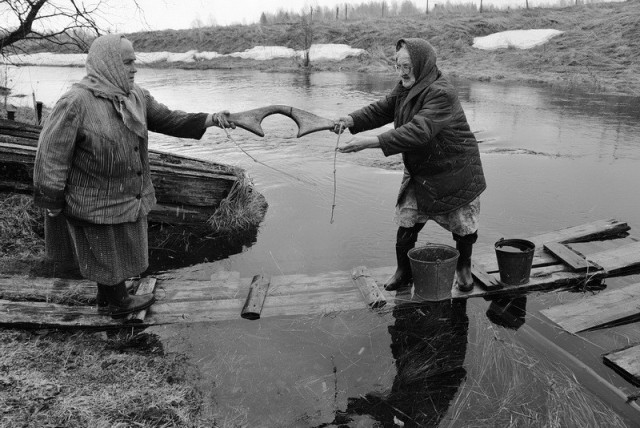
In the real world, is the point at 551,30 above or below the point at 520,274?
above

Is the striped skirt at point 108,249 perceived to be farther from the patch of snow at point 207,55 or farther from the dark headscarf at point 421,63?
the patch of snow at point 207,55

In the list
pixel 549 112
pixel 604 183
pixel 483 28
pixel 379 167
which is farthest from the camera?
pixel 483 28

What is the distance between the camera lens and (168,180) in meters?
6.48

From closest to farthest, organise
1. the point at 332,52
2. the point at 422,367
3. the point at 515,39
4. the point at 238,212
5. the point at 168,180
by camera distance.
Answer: the point at 422,367 < the point at 168,180 < the point at 238,212 < the point at 515,39 < the point at 332,52

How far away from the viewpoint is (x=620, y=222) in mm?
6473

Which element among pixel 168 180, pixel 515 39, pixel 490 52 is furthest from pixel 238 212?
pixel 515 39

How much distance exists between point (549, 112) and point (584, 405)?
13.9 meters

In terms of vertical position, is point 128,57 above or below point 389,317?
above

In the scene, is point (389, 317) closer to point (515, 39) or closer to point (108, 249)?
point (108, 249)

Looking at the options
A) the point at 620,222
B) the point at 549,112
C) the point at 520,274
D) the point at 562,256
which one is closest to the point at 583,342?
the point at 520,274

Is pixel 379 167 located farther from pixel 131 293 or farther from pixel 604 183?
pixel 131 293

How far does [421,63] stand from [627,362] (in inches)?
103

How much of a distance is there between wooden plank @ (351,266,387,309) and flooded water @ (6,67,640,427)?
4.5 inches

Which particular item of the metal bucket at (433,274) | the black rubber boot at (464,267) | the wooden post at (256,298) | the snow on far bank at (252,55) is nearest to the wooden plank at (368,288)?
the metal bucket at (433,274)
